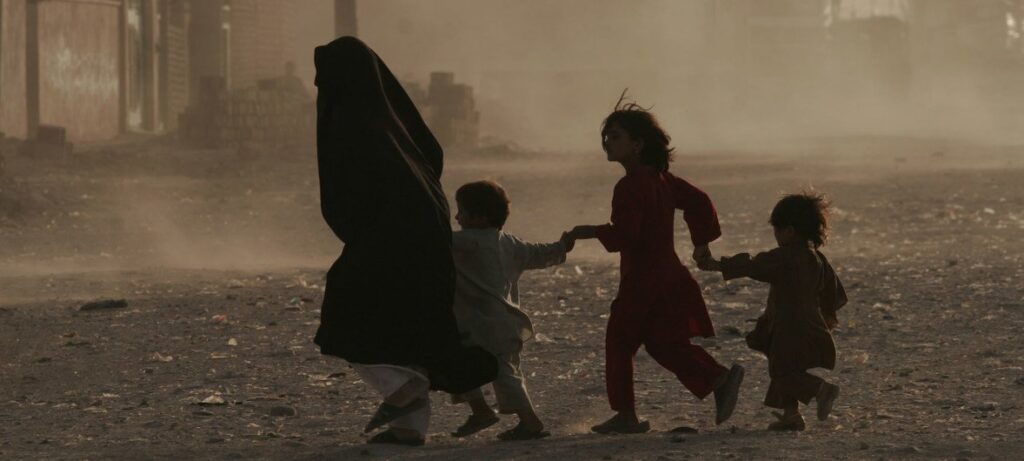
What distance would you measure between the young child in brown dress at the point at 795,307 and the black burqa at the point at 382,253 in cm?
88

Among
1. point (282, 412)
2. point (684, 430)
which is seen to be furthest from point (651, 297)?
point (282, 412)

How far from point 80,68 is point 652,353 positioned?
21350mm

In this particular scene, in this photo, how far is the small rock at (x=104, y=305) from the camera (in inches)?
384

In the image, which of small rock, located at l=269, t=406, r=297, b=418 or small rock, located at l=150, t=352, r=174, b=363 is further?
small rock, located at l=150, t=352, r=174, b=363

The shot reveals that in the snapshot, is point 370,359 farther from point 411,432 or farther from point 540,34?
point 540,34

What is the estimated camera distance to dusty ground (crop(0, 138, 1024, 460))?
5.82 meters

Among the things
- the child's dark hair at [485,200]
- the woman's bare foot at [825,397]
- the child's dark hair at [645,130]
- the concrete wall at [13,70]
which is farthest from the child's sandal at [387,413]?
the concrete wall at [13,70]

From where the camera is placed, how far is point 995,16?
198ft

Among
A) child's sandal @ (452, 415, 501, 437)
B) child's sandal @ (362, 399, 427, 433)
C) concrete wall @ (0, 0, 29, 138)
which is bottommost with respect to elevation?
child's sandal @ (452, 415, 501, 437)

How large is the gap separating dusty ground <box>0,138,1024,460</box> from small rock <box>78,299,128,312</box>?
2.6 inches

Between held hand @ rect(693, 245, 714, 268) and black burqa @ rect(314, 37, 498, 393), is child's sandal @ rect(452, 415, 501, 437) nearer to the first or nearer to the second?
black burqa @ rect(314, 37, 498, 393)

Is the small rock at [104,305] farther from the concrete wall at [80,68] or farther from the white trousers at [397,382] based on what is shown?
the concrete wall at [80,68]

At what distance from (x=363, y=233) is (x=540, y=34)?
53.4m

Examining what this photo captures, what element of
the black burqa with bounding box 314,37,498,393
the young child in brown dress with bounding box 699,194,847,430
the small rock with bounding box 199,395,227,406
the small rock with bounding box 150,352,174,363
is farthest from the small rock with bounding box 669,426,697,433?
the small rock with bounding box 150,352,174,363
